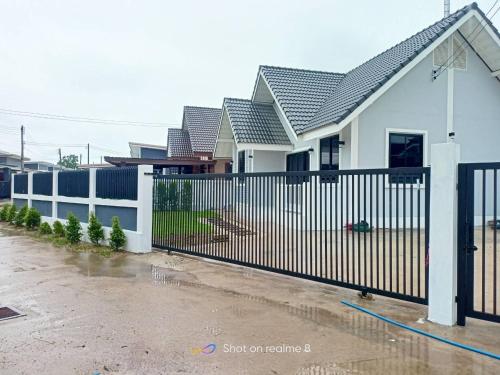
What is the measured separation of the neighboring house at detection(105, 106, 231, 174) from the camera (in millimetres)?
20656

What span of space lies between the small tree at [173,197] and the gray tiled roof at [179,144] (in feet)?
54.1

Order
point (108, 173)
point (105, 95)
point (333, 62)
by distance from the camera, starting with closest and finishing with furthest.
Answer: point (108, 173), point (333, 62), point (105, 95)

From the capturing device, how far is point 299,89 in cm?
1529

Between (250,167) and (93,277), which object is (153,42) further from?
(93,277)

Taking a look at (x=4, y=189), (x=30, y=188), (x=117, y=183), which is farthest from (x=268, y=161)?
(x=4, y=189)

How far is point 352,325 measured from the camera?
4.45 meters

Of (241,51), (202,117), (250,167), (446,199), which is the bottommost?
(446,199)

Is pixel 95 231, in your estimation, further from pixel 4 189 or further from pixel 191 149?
pixel 4 189

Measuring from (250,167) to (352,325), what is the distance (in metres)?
11.5

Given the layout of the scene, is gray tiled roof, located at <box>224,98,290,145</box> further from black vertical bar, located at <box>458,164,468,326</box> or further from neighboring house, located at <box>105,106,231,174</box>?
black vertical bar, located at <box>458,164,468,326</box>

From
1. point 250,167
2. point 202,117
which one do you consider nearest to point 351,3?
point 250,167

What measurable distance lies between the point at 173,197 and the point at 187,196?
0.52 m

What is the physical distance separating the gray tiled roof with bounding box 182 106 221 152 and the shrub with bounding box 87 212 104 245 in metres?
14.0

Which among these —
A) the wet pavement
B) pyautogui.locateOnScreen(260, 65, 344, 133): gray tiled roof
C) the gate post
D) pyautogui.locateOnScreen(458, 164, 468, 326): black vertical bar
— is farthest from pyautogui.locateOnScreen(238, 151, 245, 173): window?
pyautogui.locateOnScreen(458, 164, 468, 326): black vertical bar
